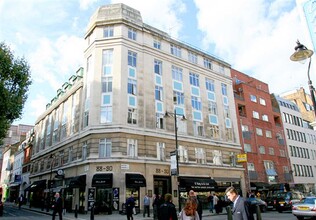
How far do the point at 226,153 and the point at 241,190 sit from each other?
5.20 m

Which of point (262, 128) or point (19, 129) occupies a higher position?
point (19, 129)

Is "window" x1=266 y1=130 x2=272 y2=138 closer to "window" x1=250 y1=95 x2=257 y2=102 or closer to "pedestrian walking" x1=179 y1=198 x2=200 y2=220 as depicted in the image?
"window" x1=250 y1=95 x2=257 y2=102

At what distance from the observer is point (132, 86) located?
28750mm

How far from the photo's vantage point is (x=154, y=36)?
3247cm

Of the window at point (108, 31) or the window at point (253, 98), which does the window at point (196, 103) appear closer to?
the window at point (108, 31)

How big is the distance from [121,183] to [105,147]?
378cm

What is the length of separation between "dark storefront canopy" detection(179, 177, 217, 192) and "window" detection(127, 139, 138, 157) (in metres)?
5.95

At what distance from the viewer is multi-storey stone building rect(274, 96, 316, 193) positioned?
48.1 m

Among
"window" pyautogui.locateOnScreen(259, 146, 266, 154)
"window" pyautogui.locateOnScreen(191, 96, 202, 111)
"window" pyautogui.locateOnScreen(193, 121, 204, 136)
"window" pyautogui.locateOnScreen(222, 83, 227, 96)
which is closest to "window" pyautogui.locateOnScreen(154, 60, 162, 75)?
"window" pyautogui.locateOnScreen(191, 96, 202, 111)

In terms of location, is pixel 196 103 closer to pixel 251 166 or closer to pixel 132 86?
pixel 132 86

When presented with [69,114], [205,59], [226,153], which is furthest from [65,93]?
[226,153]

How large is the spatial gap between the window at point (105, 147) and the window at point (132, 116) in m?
2.94

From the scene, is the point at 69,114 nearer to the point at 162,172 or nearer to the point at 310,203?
the point at 162,172

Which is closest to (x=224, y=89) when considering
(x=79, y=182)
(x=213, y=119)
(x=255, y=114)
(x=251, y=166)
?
(x=213, y=119)
